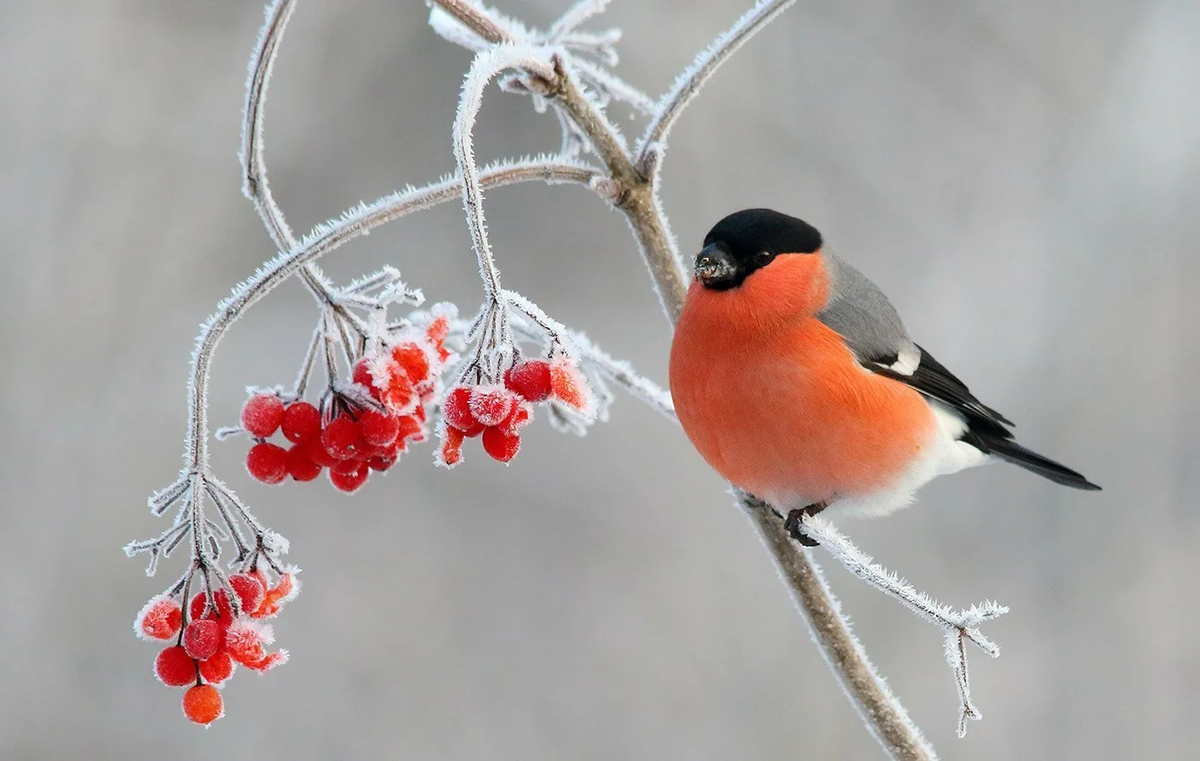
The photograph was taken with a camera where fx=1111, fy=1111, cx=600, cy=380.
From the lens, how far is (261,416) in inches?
40.2

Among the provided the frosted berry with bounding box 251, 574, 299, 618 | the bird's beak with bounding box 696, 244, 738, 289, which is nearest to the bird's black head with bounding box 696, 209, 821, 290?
the bird's beak with bounding box 696, 244, 738, 289

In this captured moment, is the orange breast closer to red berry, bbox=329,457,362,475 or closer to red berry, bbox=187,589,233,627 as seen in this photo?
red berry, bbox=329,457,362,475

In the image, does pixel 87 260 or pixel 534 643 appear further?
pixel 534 643

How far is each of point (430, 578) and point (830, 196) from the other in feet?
6.63

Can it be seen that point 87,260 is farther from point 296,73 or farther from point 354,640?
point 354,640

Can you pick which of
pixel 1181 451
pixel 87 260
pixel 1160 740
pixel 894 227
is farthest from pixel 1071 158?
pixel 87 260

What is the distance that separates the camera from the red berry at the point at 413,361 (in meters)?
0.98

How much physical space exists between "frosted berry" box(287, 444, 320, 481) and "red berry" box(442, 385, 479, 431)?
185 mm

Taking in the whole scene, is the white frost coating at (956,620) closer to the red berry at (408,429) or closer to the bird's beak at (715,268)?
the red berry at (408,429)

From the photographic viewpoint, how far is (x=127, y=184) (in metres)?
3.31

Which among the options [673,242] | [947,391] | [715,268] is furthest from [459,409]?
[947,391]

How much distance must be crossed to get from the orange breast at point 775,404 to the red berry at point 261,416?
615 mm

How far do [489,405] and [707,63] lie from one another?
1.40 ft

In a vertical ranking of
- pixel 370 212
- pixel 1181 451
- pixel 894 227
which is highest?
pixel 894 227
